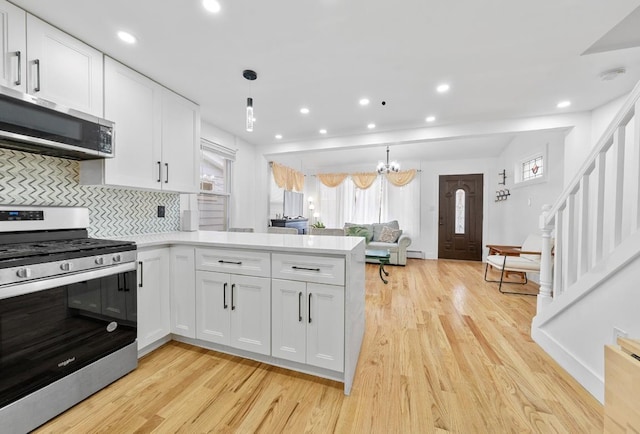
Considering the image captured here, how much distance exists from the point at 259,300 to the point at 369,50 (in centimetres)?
211

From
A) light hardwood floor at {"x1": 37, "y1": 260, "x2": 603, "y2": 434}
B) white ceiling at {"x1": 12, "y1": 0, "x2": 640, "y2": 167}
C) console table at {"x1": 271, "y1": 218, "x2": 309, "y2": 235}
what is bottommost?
light hardwood floor at {"x1": 37, "y1": 260, "x2": 603, "y2": 434}

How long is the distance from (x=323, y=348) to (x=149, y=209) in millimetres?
2224

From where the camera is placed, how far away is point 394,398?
154 cm

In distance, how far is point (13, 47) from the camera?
4.96 ft

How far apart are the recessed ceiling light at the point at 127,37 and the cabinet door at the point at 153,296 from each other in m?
1.59

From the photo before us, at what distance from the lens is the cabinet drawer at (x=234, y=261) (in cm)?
179

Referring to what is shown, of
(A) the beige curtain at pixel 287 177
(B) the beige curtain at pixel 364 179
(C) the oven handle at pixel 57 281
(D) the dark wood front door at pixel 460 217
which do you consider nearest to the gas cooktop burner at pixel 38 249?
(C) the oven handle at pixel 57 281

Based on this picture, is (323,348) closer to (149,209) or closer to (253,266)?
(253,266)

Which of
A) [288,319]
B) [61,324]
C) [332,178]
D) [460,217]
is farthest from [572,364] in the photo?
[332,178]

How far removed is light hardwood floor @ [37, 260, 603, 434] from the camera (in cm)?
135

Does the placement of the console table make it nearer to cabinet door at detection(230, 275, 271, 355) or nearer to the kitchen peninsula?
the kitchen peninsula

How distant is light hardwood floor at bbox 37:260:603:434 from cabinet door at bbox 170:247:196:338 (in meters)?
0.20

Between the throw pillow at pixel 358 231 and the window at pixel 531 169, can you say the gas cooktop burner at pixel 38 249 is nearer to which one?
the throw pillow at pixel 358 231

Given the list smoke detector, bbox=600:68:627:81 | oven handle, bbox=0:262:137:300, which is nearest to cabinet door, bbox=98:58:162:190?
oven handle, bbox=0:262:137:300
